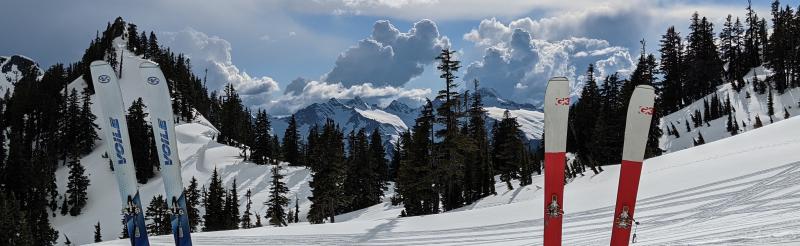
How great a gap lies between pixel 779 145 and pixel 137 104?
307 ft

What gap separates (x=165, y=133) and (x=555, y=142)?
8.86 metres

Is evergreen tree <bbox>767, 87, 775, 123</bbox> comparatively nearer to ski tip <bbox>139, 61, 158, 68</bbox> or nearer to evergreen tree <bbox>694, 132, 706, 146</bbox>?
evergreen tree <bbox>694, 132, 706, 146</bbox>

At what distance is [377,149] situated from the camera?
83.6 meters

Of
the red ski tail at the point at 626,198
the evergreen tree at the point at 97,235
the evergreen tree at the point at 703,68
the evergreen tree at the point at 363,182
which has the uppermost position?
the evergreen tree at the point at 703,68

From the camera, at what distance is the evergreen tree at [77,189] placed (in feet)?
251

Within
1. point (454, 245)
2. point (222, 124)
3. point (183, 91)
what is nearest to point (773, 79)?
point (454, 245)

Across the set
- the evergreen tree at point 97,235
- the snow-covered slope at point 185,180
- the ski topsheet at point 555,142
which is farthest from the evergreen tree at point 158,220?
the ski topsheet at point 555,142

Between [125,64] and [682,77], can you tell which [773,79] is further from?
[125,64]

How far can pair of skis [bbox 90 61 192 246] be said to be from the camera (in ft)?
40.6

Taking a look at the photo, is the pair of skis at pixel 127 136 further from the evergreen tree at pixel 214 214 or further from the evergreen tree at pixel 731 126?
the evergreen tree at pixel 731 126

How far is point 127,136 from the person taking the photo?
40.6 ft

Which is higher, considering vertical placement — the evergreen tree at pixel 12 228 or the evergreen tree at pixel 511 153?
the evergreen tree at pixel 511 153

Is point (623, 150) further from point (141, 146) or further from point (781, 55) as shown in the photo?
point (141, 146)

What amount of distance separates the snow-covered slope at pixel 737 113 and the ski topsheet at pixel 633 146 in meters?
46.8
